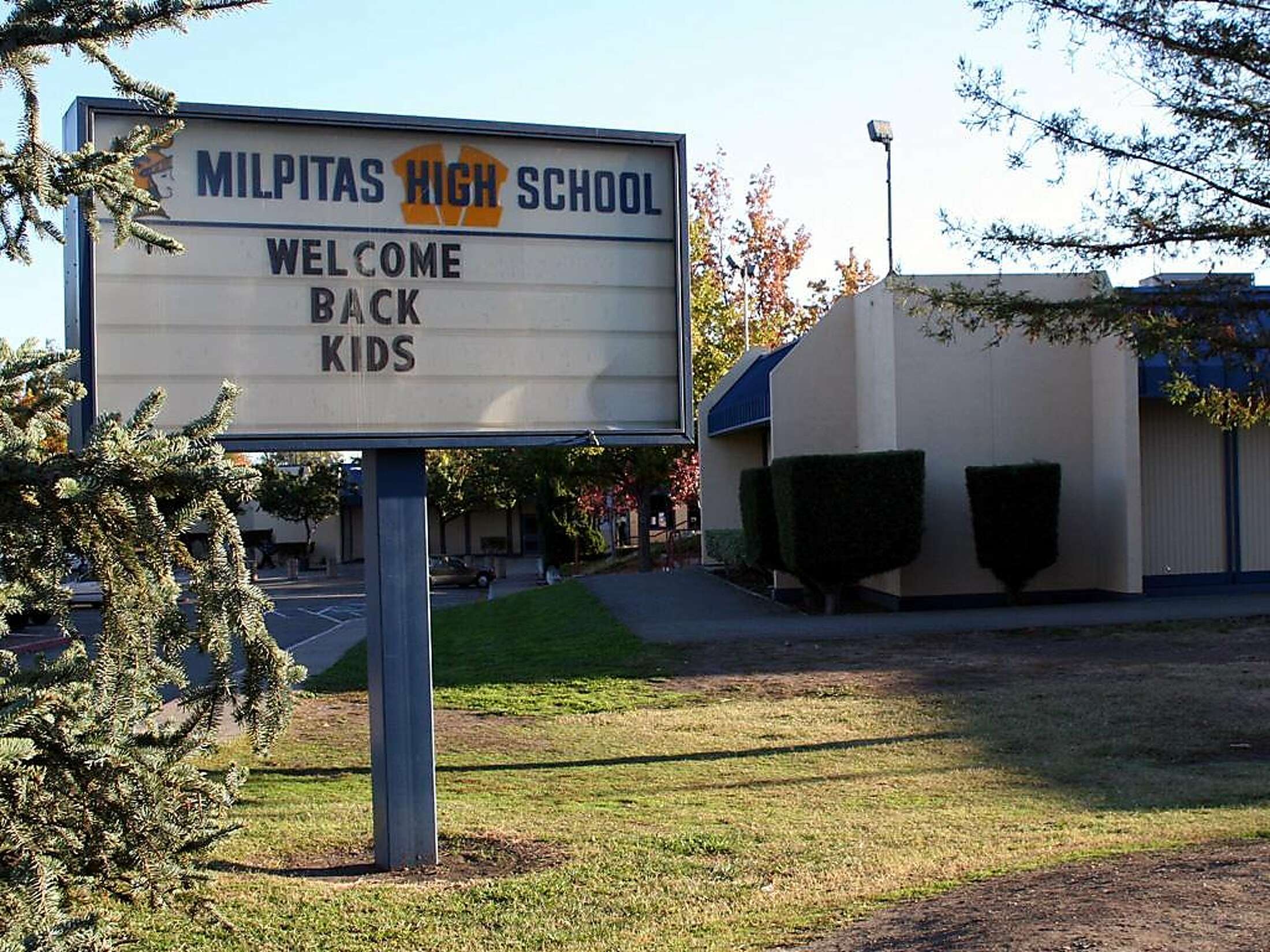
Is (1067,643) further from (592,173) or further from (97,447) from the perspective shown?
(97,447)

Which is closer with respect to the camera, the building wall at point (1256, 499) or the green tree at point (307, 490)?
the building wall at point (1256, 499)

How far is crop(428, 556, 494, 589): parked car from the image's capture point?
44.3 meters

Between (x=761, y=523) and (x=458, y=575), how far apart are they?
21.9 m

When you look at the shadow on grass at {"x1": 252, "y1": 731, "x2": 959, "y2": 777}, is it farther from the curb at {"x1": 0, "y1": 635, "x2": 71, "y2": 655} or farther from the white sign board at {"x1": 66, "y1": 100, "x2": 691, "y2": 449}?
the curb at {"x1": 0, "y1": 635, "x2": 71, "y2": 655}

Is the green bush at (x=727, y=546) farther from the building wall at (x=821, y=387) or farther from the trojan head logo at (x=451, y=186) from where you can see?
the trojan head logo at (x=451, y=186)

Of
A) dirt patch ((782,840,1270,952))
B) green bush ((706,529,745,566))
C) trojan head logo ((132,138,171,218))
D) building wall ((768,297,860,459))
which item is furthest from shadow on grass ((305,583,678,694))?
dirt patch ((782,840,1270,952))

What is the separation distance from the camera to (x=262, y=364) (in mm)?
7348

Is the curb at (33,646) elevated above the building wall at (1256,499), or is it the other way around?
the building wall at (1256,499)

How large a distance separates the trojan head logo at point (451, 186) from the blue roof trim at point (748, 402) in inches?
657

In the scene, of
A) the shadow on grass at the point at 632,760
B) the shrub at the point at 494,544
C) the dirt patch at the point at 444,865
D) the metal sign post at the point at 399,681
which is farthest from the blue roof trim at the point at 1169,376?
the shrub at the point at 494,544

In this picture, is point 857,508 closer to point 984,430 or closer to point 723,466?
point 984,430

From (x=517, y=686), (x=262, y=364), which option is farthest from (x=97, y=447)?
(x=517, y=686)

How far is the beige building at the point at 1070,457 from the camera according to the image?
22.1 metres

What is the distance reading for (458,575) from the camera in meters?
44.3
